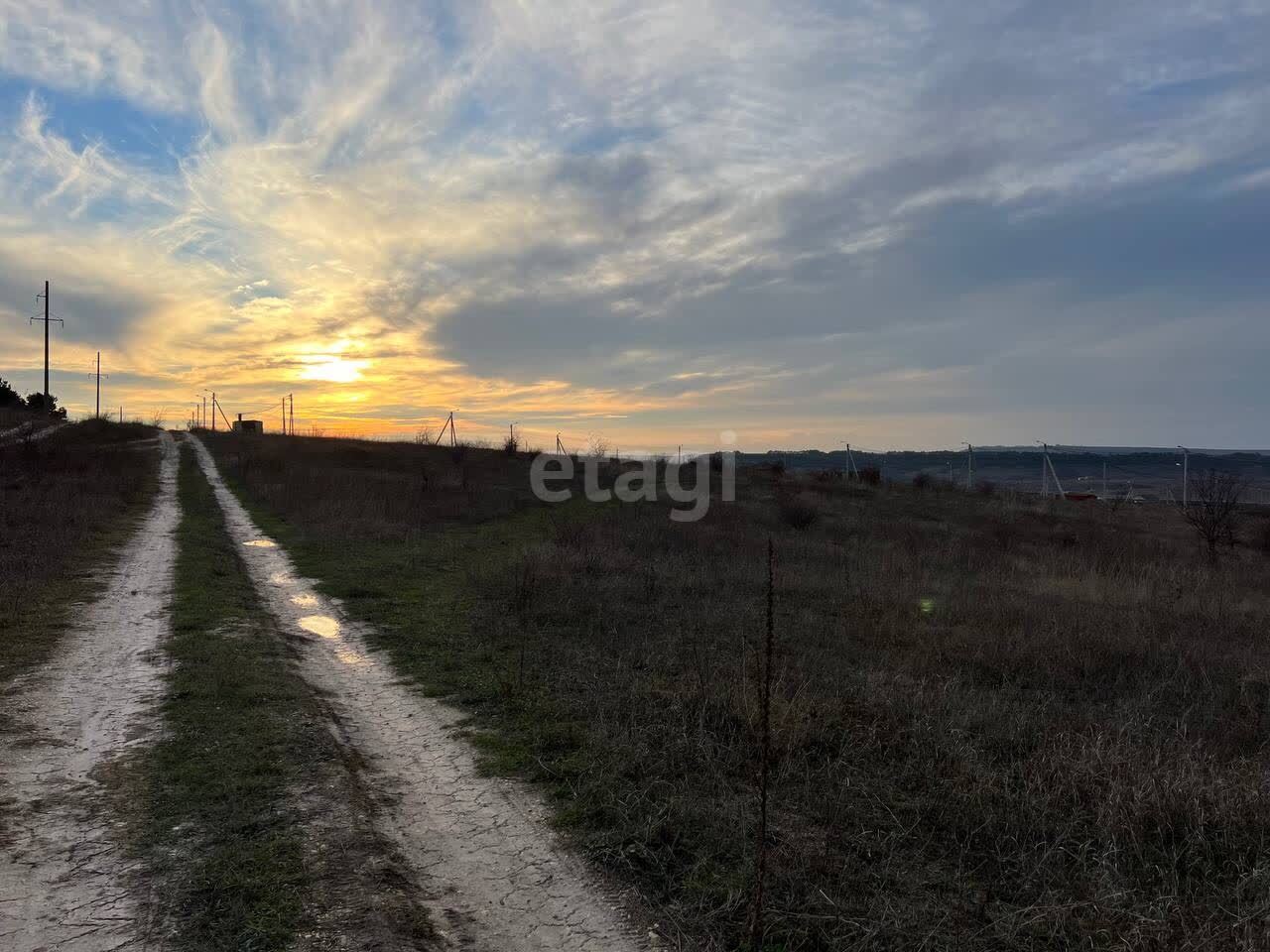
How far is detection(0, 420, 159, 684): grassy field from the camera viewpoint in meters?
8.27

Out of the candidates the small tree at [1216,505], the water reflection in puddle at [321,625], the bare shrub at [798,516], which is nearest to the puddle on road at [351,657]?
the water reflection in puddle at [321,625]

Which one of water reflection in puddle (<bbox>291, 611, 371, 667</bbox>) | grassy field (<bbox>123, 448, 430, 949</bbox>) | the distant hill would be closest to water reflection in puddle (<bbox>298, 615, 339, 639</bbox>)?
water reflection in puddle (<bbox>291, 611, 371, 667</bbox>)

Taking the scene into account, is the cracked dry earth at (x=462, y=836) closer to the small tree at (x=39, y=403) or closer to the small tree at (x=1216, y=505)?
the small tree at (x=1216, y=505)

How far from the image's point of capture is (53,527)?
14391 millimetres

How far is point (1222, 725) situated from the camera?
6.21m

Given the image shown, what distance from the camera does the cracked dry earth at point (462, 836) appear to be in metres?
3.26

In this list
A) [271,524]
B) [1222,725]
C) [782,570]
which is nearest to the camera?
[1222,725]

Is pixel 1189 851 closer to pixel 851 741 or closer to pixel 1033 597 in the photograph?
pixel 851 741

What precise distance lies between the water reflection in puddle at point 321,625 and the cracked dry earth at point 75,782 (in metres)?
1.49

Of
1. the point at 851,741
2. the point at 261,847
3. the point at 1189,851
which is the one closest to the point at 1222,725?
the point at 1189,851

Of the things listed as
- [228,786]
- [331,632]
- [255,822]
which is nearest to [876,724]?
[255,822]

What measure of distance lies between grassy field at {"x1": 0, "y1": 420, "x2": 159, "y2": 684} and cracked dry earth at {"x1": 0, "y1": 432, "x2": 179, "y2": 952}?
46cm

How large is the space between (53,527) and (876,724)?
1589cm

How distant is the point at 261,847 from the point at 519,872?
1.34 metres
